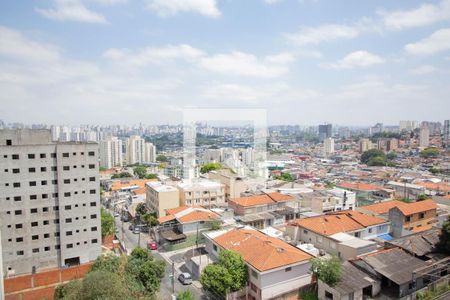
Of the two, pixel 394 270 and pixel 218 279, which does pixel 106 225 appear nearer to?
pixel 218 279

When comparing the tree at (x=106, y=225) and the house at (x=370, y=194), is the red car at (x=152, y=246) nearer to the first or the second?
the tree at (x=106, y=225)

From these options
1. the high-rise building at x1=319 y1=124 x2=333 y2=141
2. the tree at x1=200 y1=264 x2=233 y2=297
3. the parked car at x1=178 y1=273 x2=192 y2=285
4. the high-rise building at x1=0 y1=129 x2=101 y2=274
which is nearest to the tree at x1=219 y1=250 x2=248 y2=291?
the tree at x1=200 y1=264 x2=233 y2=297

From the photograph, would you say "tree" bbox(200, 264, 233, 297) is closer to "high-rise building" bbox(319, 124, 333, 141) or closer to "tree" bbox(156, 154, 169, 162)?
"tree" bbox(156, 154, 169, 162)

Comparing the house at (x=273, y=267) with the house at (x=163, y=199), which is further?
the house at (x=163, y=199)

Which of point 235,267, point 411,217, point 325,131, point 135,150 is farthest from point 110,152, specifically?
point 325,131

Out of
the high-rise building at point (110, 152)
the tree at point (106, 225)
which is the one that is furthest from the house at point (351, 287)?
the high-rise building at point (110, 152)

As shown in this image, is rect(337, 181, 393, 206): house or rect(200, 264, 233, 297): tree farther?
rect(337, 181, 393, 206): house
